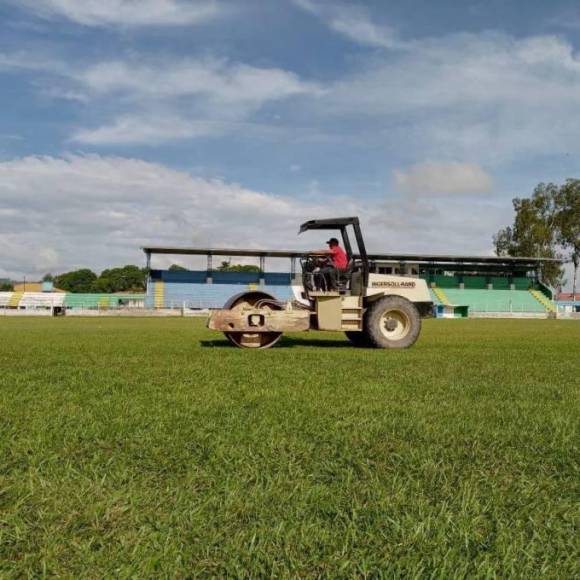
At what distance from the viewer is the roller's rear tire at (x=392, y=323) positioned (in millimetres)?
11391

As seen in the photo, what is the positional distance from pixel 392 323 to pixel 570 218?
6717cm

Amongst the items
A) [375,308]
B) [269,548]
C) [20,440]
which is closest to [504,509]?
[269,548]

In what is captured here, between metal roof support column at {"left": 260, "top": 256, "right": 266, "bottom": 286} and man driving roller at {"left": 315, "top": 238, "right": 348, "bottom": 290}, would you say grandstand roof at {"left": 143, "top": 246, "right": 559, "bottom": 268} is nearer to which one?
metal roof support column at {"left": 260, "top": 256, "right": 266, "bottom": 286}

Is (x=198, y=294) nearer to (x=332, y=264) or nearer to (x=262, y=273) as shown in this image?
(x=262, y=273)

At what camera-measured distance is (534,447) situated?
3.58 meters

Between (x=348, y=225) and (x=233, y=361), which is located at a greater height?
(x=348, y=225)

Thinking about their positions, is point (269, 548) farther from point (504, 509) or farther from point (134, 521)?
point (504, 509)

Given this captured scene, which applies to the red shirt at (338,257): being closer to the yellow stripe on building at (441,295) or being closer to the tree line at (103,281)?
the yellow stripe on building at (441,295)

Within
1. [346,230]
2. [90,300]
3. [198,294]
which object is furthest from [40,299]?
[346,230]

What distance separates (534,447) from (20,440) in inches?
120

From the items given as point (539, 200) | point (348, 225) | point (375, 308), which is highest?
point (539, 200)

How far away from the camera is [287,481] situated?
289 cm

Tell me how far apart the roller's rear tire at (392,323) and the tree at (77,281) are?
13042 cm

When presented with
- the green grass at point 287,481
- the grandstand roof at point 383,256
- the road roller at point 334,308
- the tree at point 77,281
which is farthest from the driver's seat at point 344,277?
the tree at point 77,281
